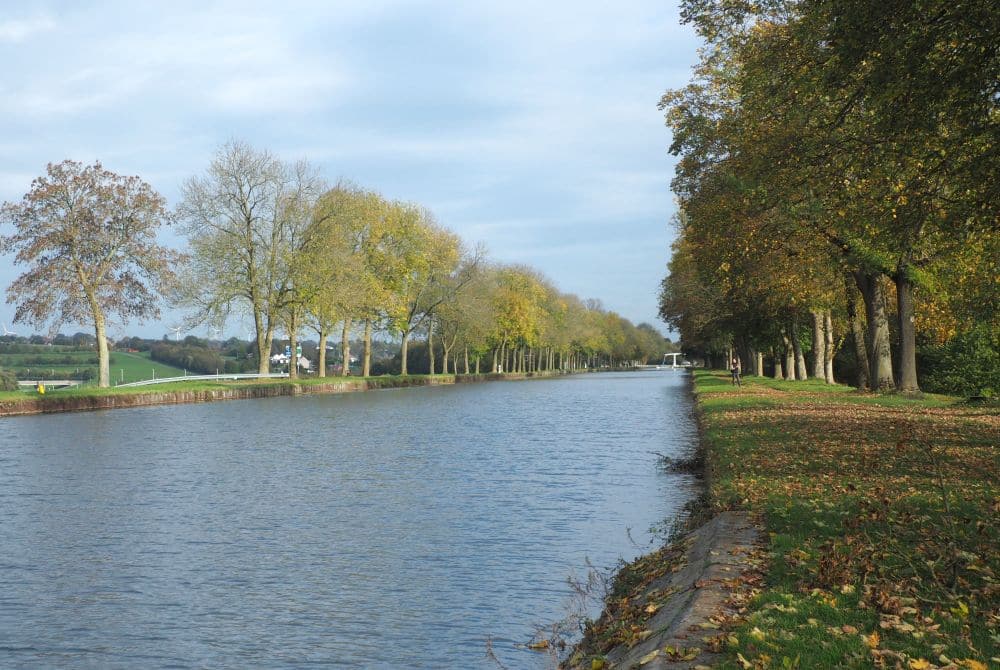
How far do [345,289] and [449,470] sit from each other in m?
42.5

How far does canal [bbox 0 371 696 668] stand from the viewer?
9.43 metres

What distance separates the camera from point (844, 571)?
332 inches

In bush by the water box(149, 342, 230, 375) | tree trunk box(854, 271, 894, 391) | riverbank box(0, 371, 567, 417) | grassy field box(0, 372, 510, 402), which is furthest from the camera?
bush by the water box(149, 342, 230, 375)

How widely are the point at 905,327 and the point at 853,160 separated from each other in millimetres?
19130

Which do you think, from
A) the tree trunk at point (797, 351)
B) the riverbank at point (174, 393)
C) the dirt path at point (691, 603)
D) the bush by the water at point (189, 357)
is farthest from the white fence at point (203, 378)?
the dirt path at point (691, 603)

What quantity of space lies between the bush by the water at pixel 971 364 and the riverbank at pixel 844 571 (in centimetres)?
3760

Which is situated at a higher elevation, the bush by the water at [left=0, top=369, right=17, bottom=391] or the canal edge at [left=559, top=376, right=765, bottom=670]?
the bush by the water at [left=0, top=369, right=17, bottom=391]

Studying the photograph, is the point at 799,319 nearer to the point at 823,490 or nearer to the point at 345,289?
the point at 345,289

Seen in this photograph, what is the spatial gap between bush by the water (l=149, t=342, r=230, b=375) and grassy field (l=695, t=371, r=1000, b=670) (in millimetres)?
66507

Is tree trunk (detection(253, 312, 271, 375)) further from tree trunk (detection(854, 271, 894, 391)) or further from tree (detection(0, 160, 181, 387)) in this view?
tree trunk (detection(854, 271, 894, 391))

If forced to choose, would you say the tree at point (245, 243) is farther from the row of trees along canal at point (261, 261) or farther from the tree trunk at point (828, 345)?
the tree trunk at point (828, 345)

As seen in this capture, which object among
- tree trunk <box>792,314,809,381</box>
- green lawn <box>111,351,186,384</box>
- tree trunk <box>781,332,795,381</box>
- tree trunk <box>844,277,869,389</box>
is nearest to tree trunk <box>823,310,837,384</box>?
tree trunk <box>792,314,809,381</box>

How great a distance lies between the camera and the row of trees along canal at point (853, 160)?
12.8 meters

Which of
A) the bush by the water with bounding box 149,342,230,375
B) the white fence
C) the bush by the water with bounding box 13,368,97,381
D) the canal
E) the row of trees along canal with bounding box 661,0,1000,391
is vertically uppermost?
the row of trees along canal with bounding box 661,0,1000,391
